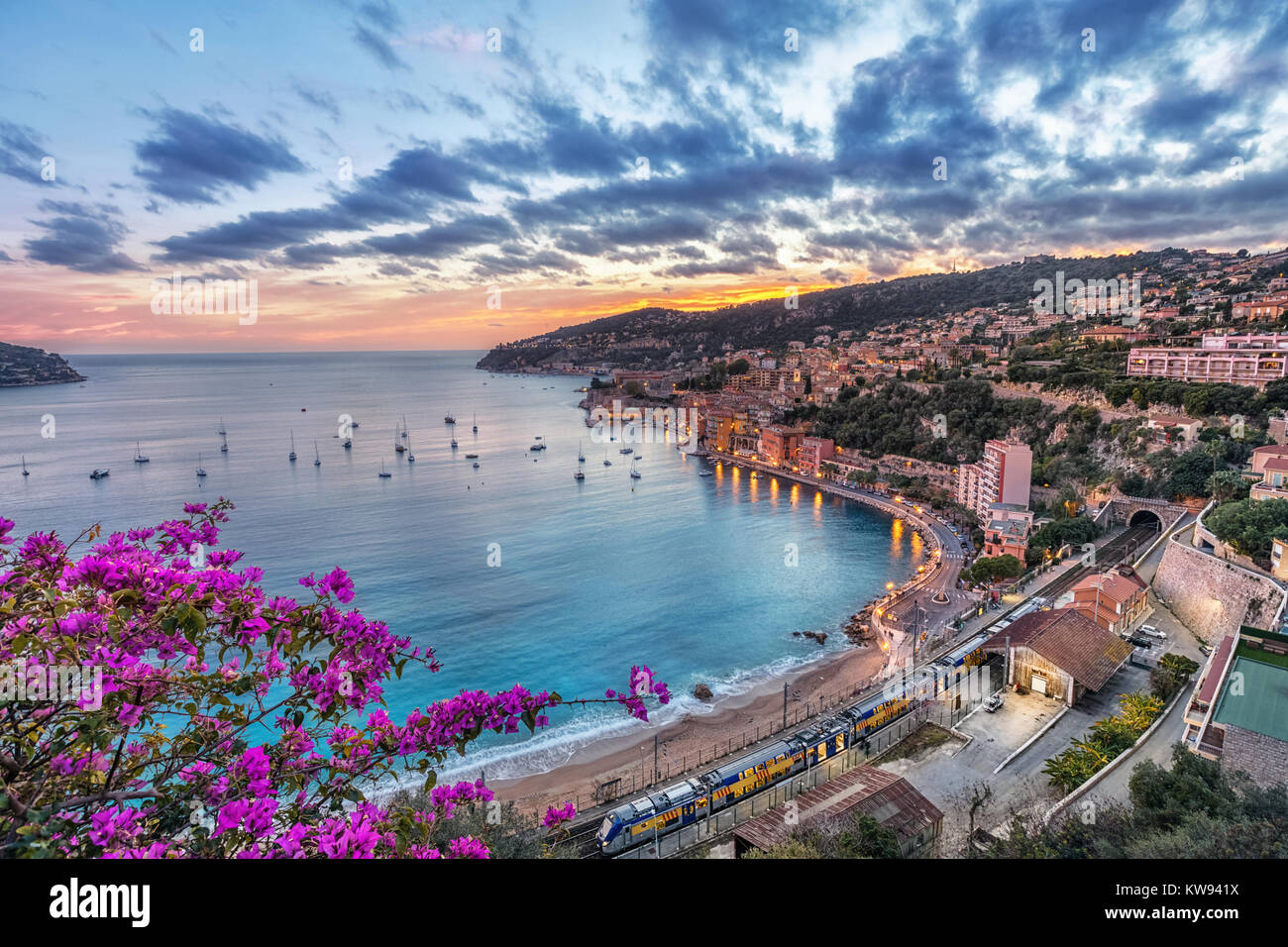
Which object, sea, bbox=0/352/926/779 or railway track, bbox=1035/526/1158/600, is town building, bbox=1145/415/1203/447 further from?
sea, bbox=0/352/926/779

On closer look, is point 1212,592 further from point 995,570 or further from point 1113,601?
point 995,570

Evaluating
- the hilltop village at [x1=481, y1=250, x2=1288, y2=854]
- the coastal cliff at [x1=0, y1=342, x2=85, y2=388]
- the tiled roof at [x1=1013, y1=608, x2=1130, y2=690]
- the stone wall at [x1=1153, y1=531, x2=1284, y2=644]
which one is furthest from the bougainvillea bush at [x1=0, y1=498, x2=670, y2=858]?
the coastal cliff at [x1=0, y1=342, x2=85, y2=388]

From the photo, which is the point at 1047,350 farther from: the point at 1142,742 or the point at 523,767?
the point at 523,767

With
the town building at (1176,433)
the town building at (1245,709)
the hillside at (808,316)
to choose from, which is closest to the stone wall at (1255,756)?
the town building at (1245,709)

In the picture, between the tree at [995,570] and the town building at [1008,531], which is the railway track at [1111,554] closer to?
the tree at [995,570]

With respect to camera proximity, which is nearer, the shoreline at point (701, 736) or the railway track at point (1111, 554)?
the shoreline at point (701, 736)

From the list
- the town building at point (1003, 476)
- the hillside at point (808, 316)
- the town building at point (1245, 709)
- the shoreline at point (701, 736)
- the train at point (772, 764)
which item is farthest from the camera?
the hillside at point (808, 316)
